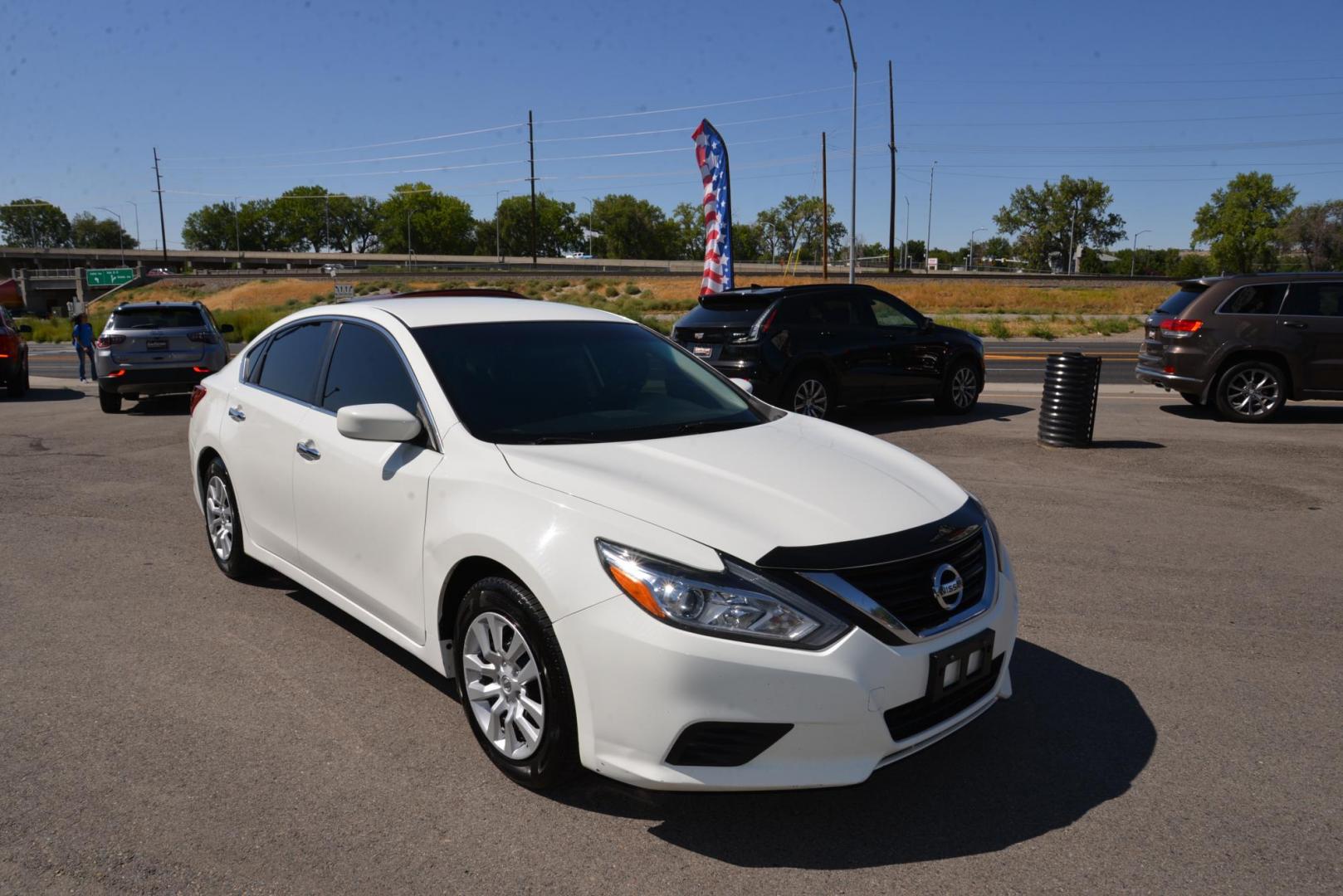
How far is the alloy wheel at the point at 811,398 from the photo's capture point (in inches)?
447

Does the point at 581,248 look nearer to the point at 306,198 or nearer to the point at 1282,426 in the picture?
the point at 306,198

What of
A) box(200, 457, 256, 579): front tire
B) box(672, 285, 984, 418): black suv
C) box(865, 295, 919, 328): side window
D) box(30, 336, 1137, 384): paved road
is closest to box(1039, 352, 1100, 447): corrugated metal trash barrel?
box(672, 285, 984, 418): black suv

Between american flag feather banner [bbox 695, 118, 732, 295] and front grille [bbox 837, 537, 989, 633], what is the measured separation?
17.5 m

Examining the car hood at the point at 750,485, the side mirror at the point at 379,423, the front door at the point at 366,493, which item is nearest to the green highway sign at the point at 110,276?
the front door at the point at 366,493

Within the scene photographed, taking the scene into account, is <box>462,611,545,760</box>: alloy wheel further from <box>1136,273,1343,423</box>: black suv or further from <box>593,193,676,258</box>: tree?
<box>593,193,676,258</box>: tree

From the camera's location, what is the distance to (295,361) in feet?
16.6

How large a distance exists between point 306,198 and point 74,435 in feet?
525

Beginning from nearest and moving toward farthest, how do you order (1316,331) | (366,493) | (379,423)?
(379,423) → (366,493) → (1316,331)

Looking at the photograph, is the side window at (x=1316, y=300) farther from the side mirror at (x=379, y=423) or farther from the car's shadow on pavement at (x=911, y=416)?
the side mirror at (x=379, y=423)

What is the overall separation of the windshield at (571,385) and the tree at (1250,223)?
126351 mm

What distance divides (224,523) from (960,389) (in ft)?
31.0

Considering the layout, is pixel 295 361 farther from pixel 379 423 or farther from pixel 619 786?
pixel 619 786

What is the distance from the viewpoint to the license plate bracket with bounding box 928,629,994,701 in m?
3.07

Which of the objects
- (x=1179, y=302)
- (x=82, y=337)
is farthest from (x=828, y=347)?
(x=82, y=337)
